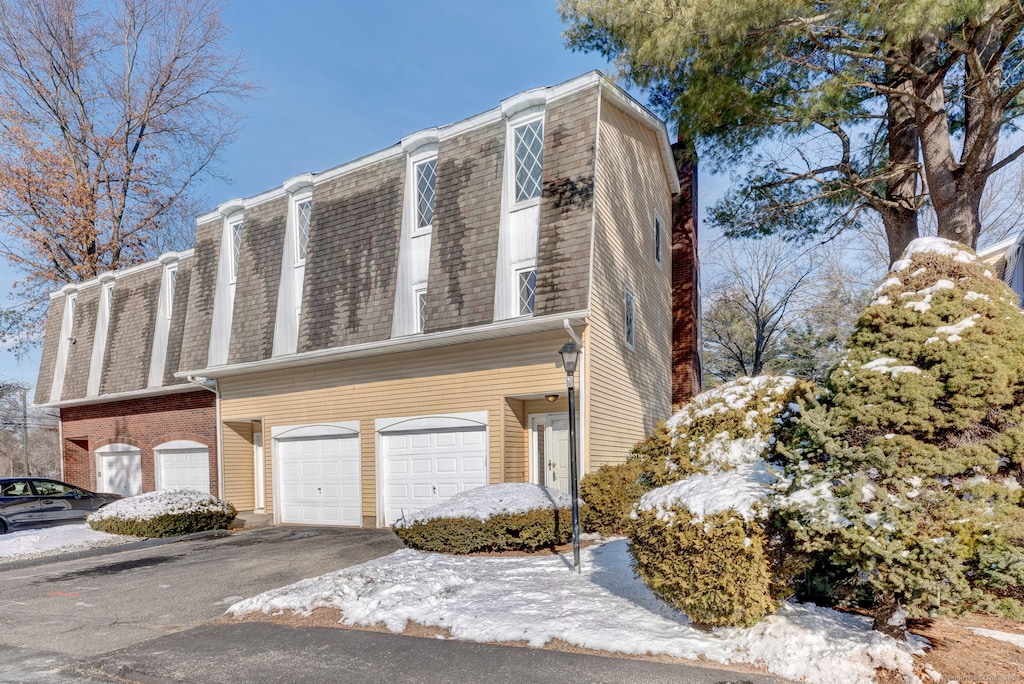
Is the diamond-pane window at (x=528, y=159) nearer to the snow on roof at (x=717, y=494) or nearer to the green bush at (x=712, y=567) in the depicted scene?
the snow on roof at (x=717, y=494)

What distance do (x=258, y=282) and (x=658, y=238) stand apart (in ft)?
31.8

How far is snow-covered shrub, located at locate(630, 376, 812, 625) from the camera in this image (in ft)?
16.1

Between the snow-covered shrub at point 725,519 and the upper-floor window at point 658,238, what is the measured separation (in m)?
8.28

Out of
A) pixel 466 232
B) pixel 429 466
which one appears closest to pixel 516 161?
pixel 466 232

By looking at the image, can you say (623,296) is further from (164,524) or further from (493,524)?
(164,524)

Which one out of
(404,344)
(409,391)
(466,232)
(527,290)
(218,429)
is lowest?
(218,429)

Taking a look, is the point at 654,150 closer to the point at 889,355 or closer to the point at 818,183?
the point at 818,183

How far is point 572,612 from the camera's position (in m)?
6.01

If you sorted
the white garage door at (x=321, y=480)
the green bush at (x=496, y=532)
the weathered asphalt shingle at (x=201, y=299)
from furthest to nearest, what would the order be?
the weathered asphalt shingle at (x=201, y=299) → the white garage door at (x=321, y=480) → the green bush at (x=496, y=532)

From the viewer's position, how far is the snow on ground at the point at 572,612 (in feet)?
15.3

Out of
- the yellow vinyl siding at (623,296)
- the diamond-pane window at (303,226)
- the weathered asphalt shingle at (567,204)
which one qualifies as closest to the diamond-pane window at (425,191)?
the weathered asphalt shingle at (567,204)

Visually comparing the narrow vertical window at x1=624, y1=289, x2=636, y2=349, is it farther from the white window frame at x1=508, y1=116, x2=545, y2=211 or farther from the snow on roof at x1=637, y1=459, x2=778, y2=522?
the snow on roof at x1=637, y1=459, x2=778, y2=522

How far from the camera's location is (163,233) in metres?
26.4

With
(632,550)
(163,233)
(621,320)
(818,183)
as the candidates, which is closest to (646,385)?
(621,320)
